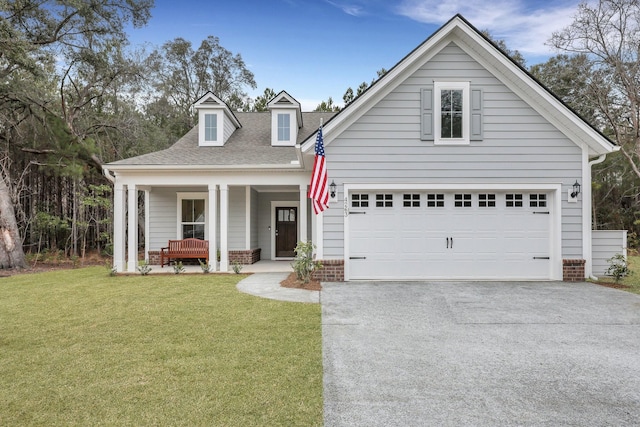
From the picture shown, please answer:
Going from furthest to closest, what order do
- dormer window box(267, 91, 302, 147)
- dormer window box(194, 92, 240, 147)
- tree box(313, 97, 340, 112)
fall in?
tree box(313, 97, 340, 112)
dormer window box(267, 91, 302, 147)
dormer window box(194, 92, 240, 147)

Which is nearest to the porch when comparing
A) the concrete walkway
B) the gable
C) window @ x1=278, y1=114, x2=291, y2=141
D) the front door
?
the front door

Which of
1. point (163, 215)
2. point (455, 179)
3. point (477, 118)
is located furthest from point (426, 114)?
point (163, 215)

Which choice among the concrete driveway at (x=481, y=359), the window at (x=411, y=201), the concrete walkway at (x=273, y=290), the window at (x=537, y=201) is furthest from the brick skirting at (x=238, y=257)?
the window at (x=537, y=201)

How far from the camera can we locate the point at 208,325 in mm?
5262

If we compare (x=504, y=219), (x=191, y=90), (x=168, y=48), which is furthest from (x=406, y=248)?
(x=168, y=48)

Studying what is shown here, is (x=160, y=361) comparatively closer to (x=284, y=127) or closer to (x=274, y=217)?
(x=274, y=217)

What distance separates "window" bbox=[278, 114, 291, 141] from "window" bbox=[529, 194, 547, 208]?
8.14 meters

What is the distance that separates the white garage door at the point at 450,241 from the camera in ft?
29.2

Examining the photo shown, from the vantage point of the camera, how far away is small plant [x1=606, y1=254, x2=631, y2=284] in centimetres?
862

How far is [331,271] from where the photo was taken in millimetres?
8750

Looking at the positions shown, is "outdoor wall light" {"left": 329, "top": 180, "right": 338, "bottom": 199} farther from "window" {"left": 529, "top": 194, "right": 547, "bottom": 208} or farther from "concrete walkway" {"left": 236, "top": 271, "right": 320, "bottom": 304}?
"window" {"left": 529, "top": 194, "right": 547, "bottom": 208}

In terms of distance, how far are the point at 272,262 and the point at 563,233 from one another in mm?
8721

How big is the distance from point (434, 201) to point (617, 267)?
15.0 ft

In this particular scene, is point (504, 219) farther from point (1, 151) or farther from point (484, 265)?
point (1, 151)
